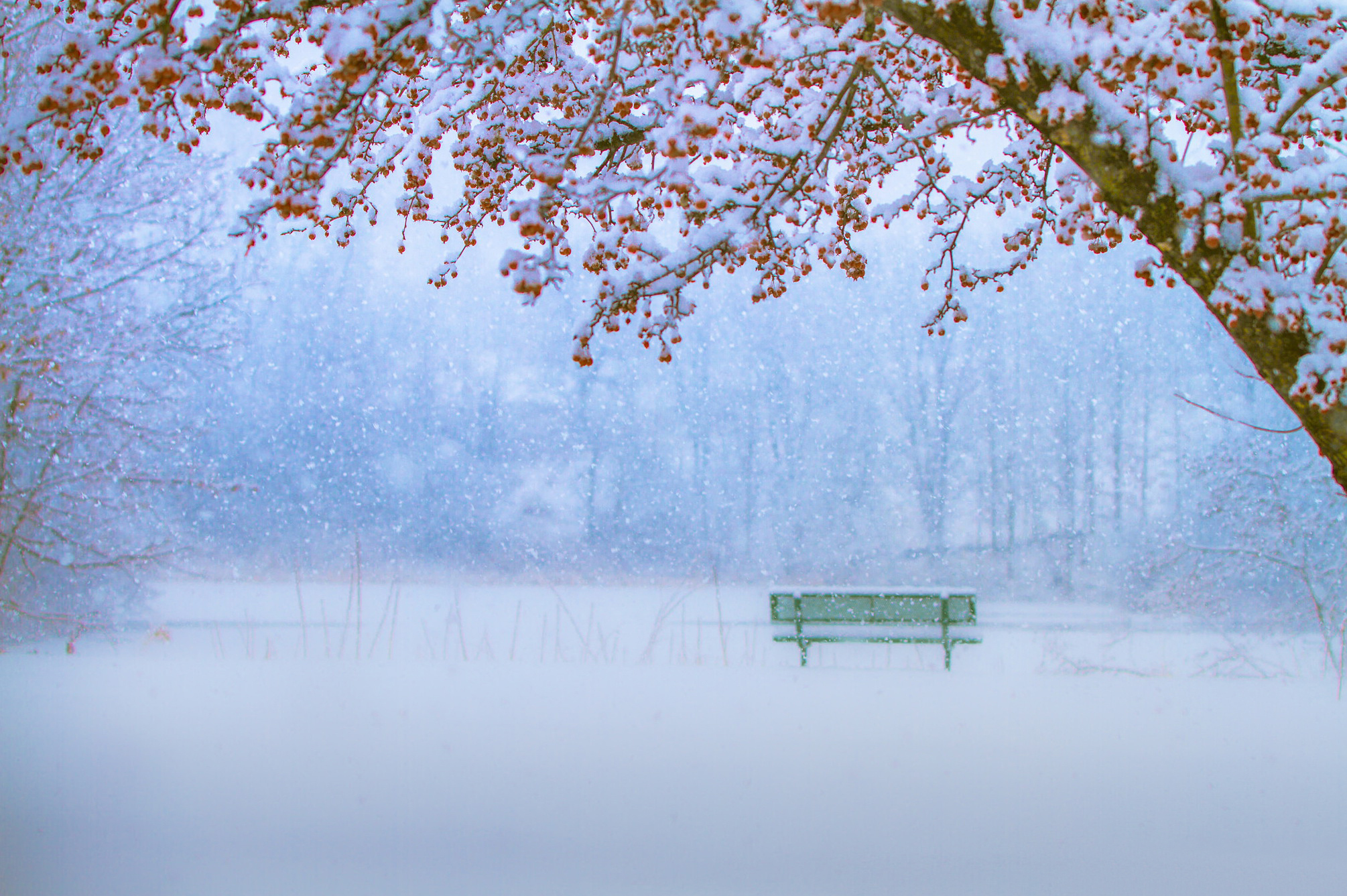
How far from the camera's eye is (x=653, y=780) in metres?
3.84

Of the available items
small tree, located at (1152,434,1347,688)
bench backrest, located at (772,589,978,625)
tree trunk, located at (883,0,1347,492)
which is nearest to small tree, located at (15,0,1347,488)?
tree trunk, located at (883,0,1347,492)

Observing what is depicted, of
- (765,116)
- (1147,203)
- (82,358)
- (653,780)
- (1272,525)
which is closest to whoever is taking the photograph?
(1147,203)

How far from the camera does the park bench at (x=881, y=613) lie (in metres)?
6.60

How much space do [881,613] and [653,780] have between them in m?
3.14

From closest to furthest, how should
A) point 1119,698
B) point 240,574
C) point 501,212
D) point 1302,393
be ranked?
point 1302,393 < point 501,212 < point 1119,698 < point 240,574

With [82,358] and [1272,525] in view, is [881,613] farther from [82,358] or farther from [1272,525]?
[82,358]

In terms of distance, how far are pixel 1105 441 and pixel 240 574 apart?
56.1 ft

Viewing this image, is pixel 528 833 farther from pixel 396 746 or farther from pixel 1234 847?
pixel 1234 847

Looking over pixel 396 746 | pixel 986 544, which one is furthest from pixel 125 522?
pixel 986 544

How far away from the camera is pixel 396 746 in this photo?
4.30 m

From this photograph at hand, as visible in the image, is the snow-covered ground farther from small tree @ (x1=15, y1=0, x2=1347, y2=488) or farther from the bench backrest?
small tree @ (x1=15, y1=0, x2=1347, y2=488)

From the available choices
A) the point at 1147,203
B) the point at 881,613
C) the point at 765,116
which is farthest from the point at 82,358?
the point at 1147,203

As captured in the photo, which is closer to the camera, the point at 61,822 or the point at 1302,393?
the point at 1302,393

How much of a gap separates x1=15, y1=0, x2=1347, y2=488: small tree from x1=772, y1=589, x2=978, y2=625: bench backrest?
10.3ft
